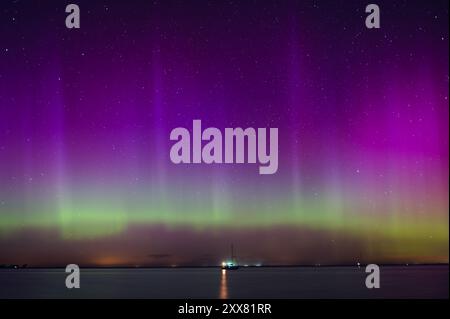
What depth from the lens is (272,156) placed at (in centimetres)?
1477
